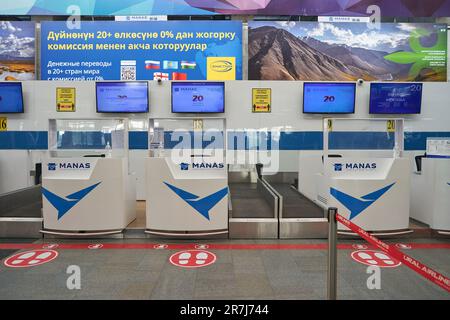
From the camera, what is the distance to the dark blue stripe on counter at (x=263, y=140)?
22.2 ft

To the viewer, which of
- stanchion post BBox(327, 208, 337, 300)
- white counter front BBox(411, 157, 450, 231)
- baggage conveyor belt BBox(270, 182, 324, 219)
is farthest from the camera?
baggage conveyor belt BBox(270, 182, 324, 219)

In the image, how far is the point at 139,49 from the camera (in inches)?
303

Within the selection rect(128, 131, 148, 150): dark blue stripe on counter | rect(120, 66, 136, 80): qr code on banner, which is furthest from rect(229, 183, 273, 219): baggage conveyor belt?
rect(120, 66, 136, 80): qr code on banner

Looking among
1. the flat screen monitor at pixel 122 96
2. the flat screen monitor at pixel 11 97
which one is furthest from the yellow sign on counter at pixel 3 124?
the flat screen monitor at pixel 122 96

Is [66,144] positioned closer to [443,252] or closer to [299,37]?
[299,37]

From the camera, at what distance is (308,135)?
269 inches

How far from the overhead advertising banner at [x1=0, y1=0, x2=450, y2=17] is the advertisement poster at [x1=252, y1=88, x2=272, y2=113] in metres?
2.55

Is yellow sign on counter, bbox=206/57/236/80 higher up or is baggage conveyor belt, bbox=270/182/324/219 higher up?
yellow sign on counter, bbox=206/57/236/80

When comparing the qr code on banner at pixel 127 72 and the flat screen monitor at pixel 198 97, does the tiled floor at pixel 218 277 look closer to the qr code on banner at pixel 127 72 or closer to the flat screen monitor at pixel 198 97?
the flat screen monitor at pixel 198 97

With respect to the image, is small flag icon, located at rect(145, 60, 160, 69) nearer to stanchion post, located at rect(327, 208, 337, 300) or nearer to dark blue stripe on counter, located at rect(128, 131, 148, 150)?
dark blue stripe on counter, located at rect(128, 131, 148, 150)

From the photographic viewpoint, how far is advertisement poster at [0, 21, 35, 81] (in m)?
7.91

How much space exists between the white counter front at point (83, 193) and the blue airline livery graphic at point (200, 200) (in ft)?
2.52

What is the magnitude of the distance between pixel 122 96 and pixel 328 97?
4.20 m
